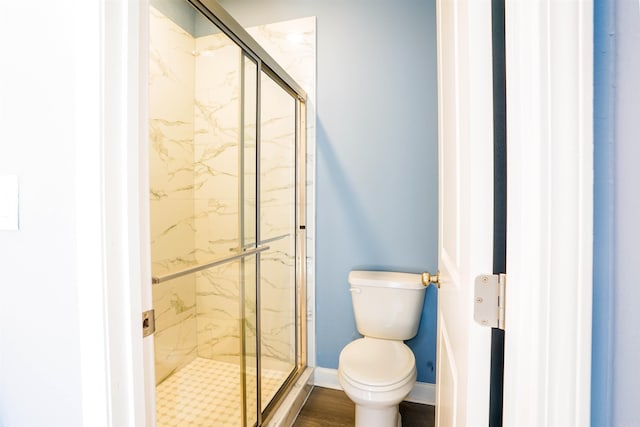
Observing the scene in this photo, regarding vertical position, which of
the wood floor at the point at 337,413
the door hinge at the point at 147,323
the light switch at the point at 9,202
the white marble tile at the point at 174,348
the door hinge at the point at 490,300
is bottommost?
the wood floor at the point at 337,413

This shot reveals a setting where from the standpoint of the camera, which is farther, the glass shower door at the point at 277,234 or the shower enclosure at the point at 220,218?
the glass shower door at the point at 277,234

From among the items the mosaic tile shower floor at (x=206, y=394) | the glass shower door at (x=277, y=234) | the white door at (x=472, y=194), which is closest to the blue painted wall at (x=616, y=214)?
the white door at (x=472, y=194)

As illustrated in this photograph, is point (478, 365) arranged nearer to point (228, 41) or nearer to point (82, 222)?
point (82, 222)

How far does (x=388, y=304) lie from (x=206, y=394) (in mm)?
1160

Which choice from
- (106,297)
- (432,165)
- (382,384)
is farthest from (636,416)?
(432,165)

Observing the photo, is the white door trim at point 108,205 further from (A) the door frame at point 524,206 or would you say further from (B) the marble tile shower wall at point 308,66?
(B) the marble tile shower wall at point 308,66

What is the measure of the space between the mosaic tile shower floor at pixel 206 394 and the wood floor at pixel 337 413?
0.74 ft

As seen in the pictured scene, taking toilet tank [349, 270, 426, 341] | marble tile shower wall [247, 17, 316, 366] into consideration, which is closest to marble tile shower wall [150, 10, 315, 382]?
marble tile shower wall [247, 17, 316, 366]

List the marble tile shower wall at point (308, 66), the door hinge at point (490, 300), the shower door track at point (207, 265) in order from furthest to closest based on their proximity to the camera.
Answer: the marble tile shower wall at point (308, 66) → the shower door track at point (207, 265) → the door hinge at point (490, 300)

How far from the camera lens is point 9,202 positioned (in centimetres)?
63

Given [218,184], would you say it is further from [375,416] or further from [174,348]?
[375,416]

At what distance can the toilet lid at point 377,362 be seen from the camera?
4.56 ft

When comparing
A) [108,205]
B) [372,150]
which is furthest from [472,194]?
[372,150]

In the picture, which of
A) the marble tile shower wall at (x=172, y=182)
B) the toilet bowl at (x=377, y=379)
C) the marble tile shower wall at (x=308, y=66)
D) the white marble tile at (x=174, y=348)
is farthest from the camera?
the marble tile shower wall at (x=308, y=66)
